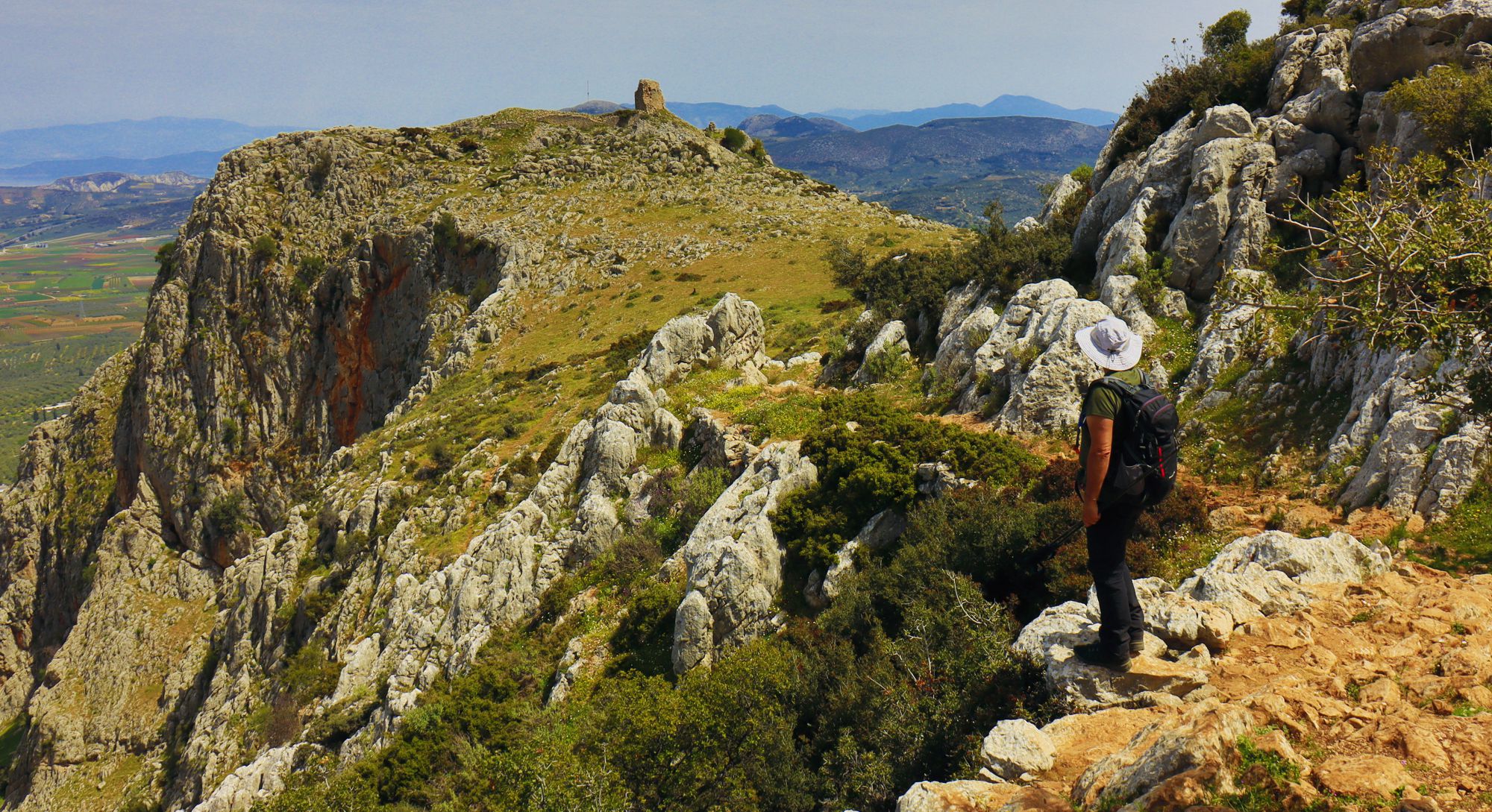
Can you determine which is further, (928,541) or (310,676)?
(310,676)

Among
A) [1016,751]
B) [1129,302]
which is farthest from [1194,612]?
[1129,302]

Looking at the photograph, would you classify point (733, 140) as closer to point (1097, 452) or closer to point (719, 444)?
point (719, 444)

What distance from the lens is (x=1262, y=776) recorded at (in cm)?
505

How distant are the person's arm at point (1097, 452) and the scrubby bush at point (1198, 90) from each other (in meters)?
18.9

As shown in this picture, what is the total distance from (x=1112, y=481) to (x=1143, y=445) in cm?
40

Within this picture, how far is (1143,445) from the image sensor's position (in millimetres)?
6496

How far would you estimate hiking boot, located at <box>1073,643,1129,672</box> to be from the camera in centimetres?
680

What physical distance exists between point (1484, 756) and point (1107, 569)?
8.42 feet

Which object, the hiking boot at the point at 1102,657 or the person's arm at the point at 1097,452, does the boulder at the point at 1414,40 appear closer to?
the person's arm at the point at 1097,452

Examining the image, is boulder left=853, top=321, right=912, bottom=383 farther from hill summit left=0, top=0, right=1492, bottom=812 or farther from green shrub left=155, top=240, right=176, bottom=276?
green shrub left=155, top=240, right=176, bottom=276

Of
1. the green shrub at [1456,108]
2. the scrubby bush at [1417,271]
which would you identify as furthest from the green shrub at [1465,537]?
the green shrub at [1456,108]

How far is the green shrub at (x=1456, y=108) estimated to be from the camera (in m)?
13.4

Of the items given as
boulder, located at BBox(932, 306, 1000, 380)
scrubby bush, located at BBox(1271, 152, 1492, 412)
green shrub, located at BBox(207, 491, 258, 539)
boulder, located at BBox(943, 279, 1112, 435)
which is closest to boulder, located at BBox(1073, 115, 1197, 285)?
boulder, located at BBox(943, 279, 1112, 435)

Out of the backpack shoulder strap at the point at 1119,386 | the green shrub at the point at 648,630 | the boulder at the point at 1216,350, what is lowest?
the green shrub at the point at 648,630
